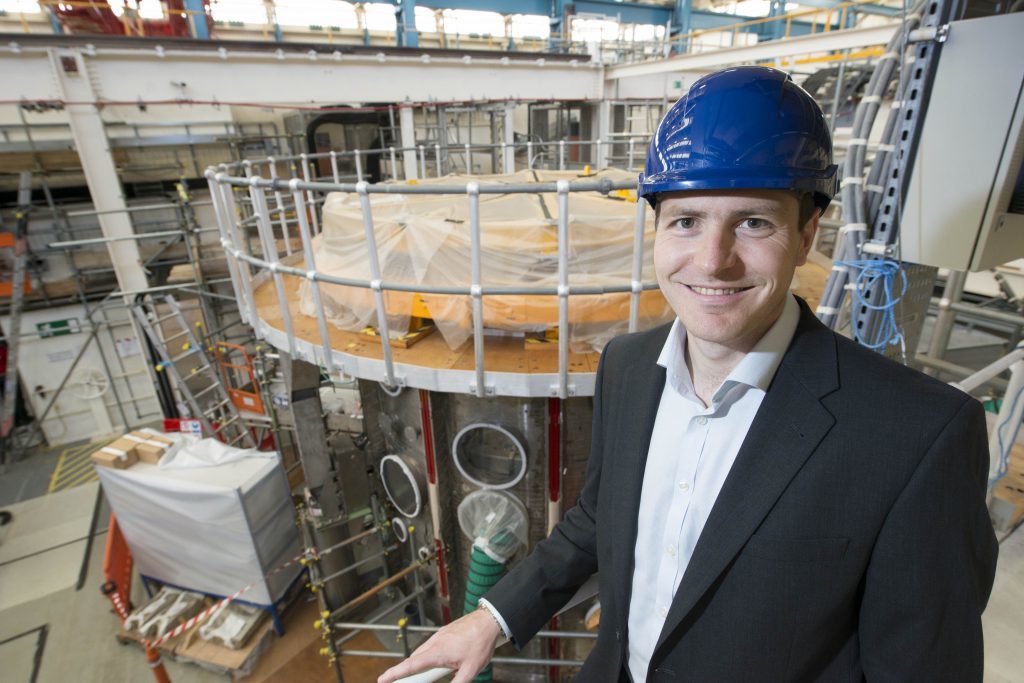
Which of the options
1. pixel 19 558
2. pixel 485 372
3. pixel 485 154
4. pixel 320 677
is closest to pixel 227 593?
pixel 320 677

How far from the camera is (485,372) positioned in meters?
3.10

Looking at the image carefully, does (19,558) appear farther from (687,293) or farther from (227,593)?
(687,293)

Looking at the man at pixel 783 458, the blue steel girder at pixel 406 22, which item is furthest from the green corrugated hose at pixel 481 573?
the blue steel girder at pixel 406 22

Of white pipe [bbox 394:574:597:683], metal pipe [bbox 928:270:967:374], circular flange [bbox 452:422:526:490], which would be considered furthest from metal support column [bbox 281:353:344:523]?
metal pipe [bbox 928:270:967:374]

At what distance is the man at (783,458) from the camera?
38.5 inches

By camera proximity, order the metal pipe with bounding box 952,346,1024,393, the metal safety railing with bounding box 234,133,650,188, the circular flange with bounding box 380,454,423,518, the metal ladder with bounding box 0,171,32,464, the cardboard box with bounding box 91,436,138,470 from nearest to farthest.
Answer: the metal pipe with bounding box 952,346,1024,393 < the circular flange with bounding box 380,454,423,518 < the cardboard box with bounding box 91,436,138,470 < the metal ladder with bounding box 0,171,32,464 < the metal safety railing with bounding box 234,133,650,188

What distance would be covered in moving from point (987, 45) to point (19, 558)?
10.5m

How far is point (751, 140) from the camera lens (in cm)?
102

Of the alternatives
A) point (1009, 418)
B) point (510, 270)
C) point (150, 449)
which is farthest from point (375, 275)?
point (150, 449)

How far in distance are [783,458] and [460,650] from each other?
40.3 inches

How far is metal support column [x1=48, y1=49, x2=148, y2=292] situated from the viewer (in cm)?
691

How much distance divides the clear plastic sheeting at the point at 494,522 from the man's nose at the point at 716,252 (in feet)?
9.90

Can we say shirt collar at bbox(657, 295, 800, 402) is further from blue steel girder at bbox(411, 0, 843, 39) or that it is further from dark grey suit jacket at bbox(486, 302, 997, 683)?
blue steel girder at bbox(411, 0, 843, 39)

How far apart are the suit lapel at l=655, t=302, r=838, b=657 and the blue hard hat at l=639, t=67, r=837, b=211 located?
361 mm
